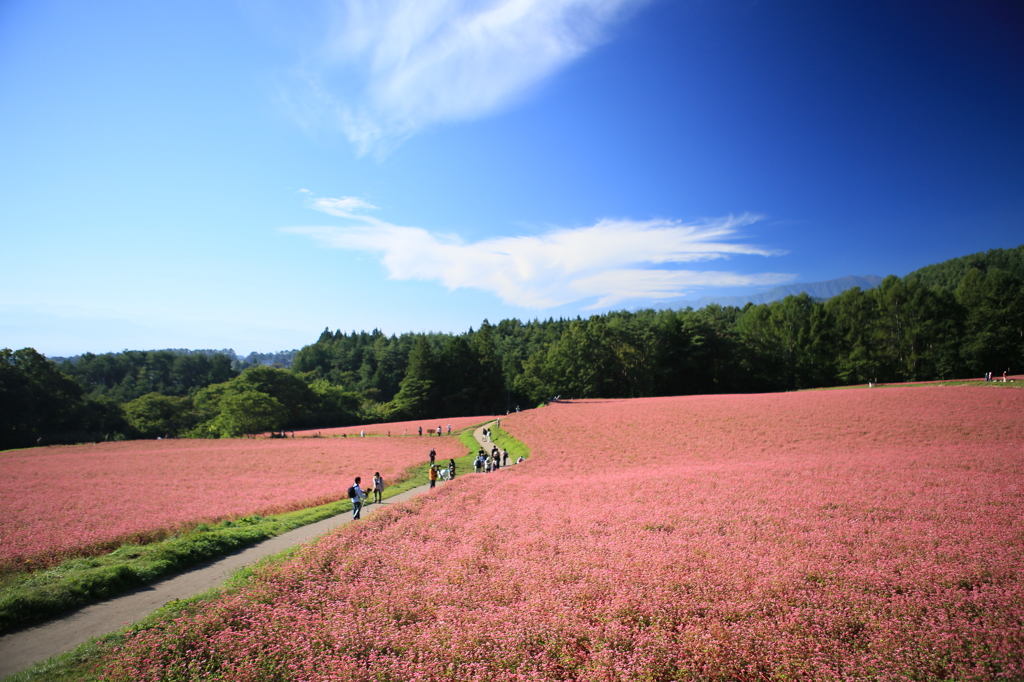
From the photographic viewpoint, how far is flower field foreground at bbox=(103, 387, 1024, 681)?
6.36 m

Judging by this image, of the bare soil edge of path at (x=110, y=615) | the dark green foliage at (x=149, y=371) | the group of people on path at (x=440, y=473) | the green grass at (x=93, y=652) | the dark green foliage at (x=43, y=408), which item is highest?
the dark green foliage at (x=149, y=371)

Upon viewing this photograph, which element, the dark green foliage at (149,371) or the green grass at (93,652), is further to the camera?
the dark green foliage at (149,371)

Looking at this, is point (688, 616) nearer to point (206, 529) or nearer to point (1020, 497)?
point (1020, 497)

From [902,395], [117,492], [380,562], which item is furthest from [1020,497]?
[117,492]

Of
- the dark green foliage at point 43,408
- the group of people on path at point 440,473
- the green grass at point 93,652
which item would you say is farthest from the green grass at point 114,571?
the dark green foliage at point 43,408

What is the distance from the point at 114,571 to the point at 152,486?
16720mm

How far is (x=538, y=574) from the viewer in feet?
30.6

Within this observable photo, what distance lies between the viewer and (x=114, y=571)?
10.8 m

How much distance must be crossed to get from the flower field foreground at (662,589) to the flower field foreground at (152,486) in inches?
349

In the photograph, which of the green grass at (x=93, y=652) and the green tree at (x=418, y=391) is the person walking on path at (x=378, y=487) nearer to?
the green grass at (x=93, y=652)

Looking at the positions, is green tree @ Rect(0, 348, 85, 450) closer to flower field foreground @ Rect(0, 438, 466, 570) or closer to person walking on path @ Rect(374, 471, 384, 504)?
flower field foreground @ Rect(0, 438, 466, 570)

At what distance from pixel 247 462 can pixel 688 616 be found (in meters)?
35.0

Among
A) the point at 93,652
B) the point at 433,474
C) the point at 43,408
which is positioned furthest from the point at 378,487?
the point at 43,408

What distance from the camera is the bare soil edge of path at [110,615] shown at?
7.77 meters
